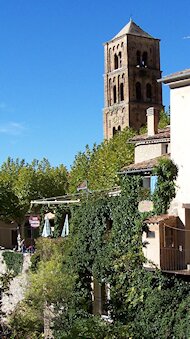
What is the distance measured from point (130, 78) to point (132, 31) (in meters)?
7.16

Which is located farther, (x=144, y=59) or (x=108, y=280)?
(x=144, y=59)

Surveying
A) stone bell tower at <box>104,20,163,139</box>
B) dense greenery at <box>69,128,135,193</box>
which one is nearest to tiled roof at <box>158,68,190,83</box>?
dense greenery at <box>69,128,135,193</box>

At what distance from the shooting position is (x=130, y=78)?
8362 centimetres

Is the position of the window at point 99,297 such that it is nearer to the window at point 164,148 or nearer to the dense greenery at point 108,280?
the dense greenery at point 108,280

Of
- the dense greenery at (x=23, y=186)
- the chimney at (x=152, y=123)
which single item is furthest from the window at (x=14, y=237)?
the chimney at (x=152, y=123)

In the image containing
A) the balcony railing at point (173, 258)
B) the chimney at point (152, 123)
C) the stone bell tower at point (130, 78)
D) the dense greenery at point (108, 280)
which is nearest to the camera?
the dense greenery at point (108, 280)

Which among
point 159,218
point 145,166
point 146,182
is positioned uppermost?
point 145,166

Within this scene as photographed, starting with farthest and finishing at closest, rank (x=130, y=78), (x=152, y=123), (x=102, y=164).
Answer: (x=130, y=78)
(x=102, y=164)
(x=152, y=123)

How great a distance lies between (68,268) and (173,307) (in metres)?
8.45

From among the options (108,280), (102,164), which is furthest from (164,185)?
(102,164)

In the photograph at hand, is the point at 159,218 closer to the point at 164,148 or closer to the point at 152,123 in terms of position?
the point at 164,148

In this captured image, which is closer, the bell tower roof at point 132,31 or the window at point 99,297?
the window at point 99,297

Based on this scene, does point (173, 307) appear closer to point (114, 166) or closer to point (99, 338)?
point (99, 338)

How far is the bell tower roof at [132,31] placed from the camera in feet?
278
